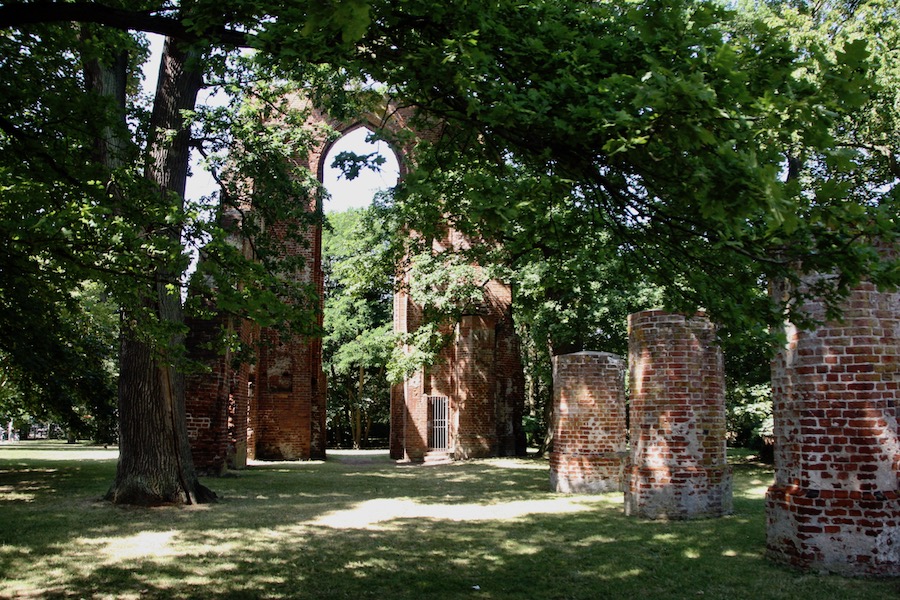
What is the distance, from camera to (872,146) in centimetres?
1622

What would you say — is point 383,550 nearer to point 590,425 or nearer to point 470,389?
point 590,425

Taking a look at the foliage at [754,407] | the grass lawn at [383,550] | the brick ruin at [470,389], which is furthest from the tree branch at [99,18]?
the brick ruin at [470,389]

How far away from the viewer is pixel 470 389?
986 inches

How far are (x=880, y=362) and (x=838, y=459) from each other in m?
0.92

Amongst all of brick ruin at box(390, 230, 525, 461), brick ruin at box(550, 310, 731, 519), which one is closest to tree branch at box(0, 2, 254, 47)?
brick ruin at box(550, 310, 731, 519)

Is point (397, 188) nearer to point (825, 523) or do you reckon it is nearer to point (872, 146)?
point (825, 523)

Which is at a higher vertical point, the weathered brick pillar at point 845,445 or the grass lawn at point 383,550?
the weathered brick pillar at point 845,445

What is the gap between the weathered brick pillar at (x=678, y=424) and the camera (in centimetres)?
958

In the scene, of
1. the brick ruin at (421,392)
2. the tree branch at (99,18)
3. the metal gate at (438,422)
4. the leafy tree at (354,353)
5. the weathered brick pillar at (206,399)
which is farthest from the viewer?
the leafy tree at (354,353)

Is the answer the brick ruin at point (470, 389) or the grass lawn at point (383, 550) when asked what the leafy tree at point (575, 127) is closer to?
the grass lawn at point (383, 550)

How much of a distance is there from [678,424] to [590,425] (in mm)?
3825

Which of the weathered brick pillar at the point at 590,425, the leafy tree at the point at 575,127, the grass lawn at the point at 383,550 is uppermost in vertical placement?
the leafy tree at the point at 575,127

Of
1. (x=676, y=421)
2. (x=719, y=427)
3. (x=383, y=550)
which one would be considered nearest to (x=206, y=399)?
(x=383, y=550)

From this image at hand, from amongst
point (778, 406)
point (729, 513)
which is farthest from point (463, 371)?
point (778, 406)
